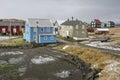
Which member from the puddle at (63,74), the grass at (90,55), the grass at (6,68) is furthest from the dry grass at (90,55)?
the grass at (6,68)

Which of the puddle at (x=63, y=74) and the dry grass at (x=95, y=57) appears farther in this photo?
the puddle at (x=63, y=74)

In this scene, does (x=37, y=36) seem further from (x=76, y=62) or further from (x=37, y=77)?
(x=37, y=77)

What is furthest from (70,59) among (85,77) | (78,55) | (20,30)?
(20,30)

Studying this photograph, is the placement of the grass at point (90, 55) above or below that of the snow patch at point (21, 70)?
above

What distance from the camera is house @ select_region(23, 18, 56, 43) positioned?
208 feet

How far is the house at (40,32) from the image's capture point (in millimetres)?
63375

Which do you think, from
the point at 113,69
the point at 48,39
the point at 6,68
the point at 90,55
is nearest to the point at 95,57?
the point at 90,55

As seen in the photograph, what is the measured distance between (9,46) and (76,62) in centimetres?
2566

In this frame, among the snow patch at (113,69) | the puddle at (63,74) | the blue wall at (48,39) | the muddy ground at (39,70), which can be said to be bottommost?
the puddle at (63,74)

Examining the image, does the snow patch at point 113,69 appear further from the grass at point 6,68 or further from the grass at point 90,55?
the grass at point 6,68

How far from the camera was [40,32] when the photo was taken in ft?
217

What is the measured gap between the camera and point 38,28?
65.8 m

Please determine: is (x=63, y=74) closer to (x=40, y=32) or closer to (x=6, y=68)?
(x=6, y=68)

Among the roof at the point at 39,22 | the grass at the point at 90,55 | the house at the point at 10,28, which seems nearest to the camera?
the grass at the point at 90,55
